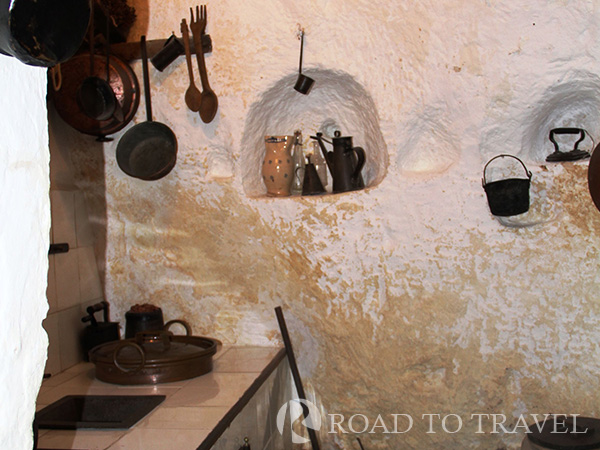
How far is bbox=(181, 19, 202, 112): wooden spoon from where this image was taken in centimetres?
201

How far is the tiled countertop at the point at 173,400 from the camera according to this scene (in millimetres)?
1343

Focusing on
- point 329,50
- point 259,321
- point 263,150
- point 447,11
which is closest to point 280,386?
point 259,321

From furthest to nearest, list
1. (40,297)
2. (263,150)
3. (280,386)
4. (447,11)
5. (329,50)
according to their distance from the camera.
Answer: (263,150), (280,386), (329,50), (447,11), (40,297)

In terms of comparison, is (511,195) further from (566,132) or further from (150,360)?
(150,360)

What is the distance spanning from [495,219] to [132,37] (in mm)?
1564

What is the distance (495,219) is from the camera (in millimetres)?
1836

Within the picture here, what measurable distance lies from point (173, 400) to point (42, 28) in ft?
4.29

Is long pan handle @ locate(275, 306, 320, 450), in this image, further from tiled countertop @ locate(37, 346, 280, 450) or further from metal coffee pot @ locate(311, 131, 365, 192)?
metal coffee pot @ locate(311, 131, 365, 192)

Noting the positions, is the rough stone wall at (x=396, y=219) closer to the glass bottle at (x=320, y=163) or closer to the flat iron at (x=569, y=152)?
the flat iron at (x=569, y=152)

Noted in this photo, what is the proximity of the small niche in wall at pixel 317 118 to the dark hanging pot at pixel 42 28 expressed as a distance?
4.71ft

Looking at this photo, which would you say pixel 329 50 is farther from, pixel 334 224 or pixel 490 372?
pixel 490 372

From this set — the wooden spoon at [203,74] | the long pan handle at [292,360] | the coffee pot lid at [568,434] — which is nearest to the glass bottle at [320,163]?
the wooden spoon at [203,74]

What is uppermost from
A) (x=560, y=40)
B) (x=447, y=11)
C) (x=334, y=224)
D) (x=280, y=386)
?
(x=447, y=11)

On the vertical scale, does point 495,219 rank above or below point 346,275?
above
